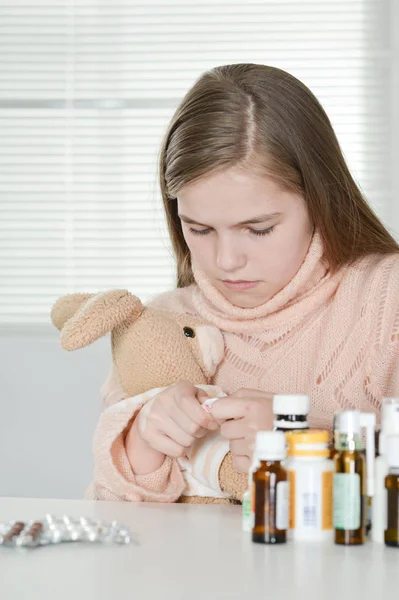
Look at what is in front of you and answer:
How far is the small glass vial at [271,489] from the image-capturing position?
0.94 m

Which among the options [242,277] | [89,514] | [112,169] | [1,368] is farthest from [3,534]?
[112,169]

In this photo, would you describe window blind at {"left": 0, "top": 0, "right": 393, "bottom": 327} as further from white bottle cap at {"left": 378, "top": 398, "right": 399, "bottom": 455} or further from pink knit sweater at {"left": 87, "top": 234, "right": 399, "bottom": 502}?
white bottle cap at {"left": 378, "top": 398, "right": 399, "bottom": 455}

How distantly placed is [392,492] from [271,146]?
0.67 meters

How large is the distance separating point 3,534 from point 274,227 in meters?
0.66

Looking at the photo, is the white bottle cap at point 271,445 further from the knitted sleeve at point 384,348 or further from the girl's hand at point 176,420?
the knitted sleeve at point 384,348

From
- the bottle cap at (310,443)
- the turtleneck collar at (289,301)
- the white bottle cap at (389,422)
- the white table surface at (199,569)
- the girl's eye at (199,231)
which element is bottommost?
the white table surface at (199,569)

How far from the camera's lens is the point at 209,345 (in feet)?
4.96

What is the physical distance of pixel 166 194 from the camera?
1577mm

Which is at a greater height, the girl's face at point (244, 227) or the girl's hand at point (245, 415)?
the girl's face at point (244, 227)

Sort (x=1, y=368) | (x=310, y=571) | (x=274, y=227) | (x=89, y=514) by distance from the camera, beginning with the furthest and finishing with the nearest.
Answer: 1. (x=1, y=368)
2. (x=274, y=227)
3. (x=89, y=514)
4. (x=310, y=571)

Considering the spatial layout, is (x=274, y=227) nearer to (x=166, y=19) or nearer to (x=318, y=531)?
(x=318, y=531)

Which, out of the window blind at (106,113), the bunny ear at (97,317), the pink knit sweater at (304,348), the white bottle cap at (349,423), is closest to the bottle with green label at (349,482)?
the white bottle cap at (349,423)

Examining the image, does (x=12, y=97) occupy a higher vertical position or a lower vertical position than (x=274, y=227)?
higher

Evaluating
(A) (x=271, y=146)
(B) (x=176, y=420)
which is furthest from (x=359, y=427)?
(A) (x=271, y=146)
